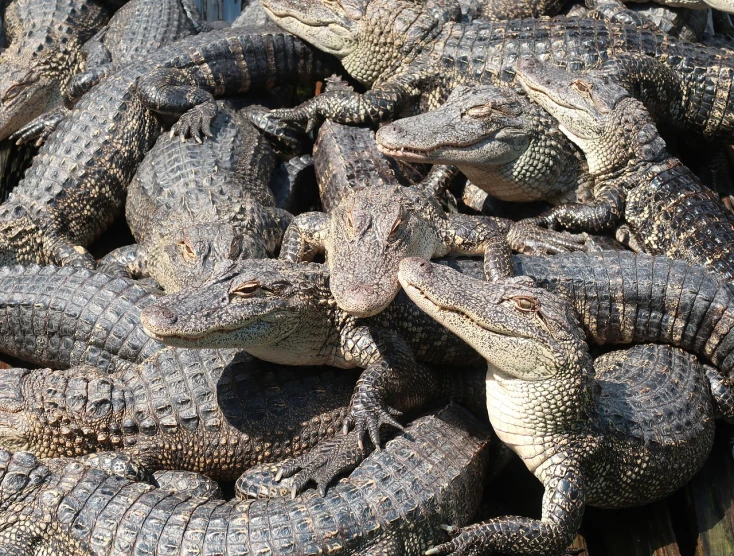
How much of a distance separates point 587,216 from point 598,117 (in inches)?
19.7

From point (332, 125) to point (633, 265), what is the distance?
178 centimetres

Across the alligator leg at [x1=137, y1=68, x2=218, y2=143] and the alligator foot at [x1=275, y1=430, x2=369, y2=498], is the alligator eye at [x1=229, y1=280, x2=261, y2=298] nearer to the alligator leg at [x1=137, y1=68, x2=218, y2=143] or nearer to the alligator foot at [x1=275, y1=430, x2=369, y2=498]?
the alligator foot at [x1=275, y1=430, x2=369, y2=498]

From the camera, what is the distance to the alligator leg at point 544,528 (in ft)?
10.4

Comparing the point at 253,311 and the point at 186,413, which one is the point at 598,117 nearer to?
the point at 253,311

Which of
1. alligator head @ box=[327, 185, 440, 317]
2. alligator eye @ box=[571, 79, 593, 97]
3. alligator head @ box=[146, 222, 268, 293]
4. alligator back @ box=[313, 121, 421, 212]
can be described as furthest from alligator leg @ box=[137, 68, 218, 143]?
alligator eye @ box=[571, 79, 593, 97]

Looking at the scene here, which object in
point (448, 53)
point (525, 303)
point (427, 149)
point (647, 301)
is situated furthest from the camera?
point (448, 53)

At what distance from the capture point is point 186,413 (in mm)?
3455

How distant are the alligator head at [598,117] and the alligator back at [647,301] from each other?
2.65 feet

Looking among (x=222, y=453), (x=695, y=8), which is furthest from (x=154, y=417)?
(x=695, y=8)

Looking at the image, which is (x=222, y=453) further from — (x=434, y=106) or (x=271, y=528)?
(x=434, y=106)

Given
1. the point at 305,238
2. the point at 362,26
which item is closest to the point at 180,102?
the point at 362,26

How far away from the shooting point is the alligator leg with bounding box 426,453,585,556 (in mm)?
3164

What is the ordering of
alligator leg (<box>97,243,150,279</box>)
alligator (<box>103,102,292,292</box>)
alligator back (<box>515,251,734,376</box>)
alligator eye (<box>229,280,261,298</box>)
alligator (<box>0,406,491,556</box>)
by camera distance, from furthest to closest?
alligator leg (<box>97,243,150,279</box>) < alligator (<box>103,102,292,292</box>) < alligator back (<box>515,251,734,376</box>) < alligator eye (<box>229,280,261,298</box>) < alligator (<box>0,406,491,556</box>)

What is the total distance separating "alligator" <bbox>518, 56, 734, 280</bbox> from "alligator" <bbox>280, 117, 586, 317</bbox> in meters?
0.31
